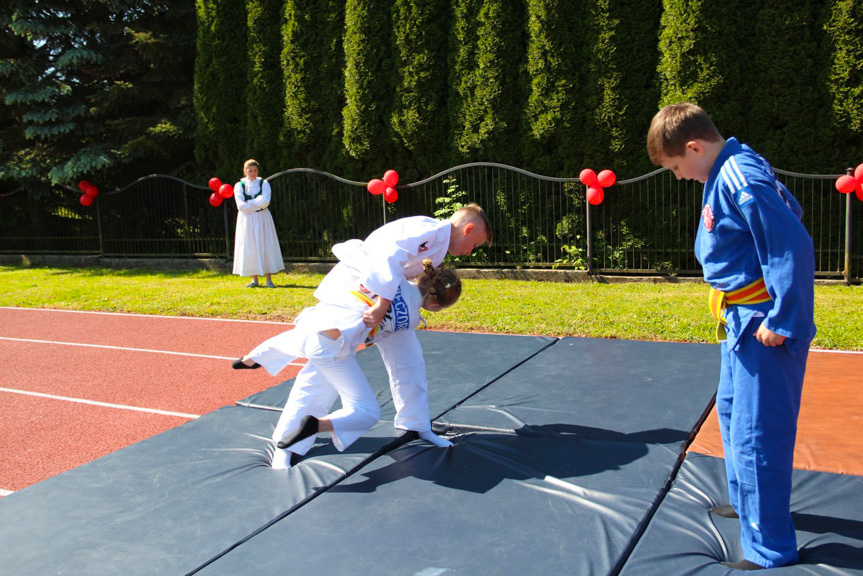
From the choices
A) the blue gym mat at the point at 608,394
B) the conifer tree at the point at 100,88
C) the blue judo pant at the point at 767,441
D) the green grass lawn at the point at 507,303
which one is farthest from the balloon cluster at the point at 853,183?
the conifer tree at the point at 100,88

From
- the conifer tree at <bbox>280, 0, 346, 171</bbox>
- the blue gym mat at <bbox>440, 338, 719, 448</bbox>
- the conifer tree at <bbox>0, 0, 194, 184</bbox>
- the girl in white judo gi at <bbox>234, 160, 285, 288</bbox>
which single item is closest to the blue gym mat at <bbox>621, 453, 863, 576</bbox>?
the blue gym mat at <bbox>440, 338, 719, 448</bbox>

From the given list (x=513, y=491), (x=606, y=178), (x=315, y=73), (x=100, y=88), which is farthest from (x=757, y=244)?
(x=100, y=88)

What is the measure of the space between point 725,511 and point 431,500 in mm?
1268

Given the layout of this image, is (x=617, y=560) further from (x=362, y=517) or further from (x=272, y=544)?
(x=272, y=544)

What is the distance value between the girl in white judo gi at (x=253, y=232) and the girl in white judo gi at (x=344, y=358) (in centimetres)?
722

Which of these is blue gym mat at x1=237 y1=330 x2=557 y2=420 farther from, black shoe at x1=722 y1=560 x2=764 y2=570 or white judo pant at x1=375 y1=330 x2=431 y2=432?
black shoe at x1=722 y1=560 x2=764 y2=570

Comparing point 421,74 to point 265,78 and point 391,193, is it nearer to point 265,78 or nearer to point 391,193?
point 391,193

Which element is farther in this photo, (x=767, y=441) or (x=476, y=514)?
(x=476, y=514)

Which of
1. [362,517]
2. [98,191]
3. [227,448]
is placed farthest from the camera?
[98,191]

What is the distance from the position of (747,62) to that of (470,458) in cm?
812

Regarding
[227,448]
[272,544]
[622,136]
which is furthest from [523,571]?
[622,136]

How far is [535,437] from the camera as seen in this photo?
149 inches

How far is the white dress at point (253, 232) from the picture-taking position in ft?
35.0

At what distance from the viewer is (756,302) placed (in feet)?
7.97
